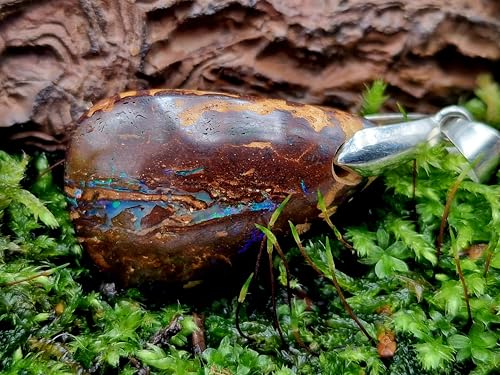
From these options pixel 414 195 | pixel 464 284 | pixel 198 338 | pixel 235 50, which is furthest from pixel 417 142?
pixel 198 338

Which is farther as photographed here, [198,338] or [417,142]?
[417,142]

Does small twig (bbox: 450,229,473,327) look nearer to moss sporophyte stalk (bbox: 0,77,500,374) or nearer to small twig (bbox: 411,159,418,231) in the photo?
moss sporophyte stalk (bbox: 0,77,500,374)

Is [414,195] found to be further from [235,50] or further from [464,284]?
[235,50]

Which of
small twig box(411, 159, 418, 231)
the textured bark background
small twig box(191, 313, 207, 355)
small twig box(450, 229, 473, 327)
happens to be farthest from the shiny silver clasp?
small twig box(191, 313, 207, 355)

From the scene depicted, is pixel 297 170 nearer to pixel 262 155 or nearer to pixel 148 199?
pixel 262 155

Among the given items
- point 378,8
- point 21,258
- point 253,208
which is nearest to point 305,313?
point 253,208

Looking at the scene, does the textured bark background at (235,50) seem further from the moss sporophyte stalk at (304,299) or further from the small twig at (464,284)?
the small twig at (464,284)
